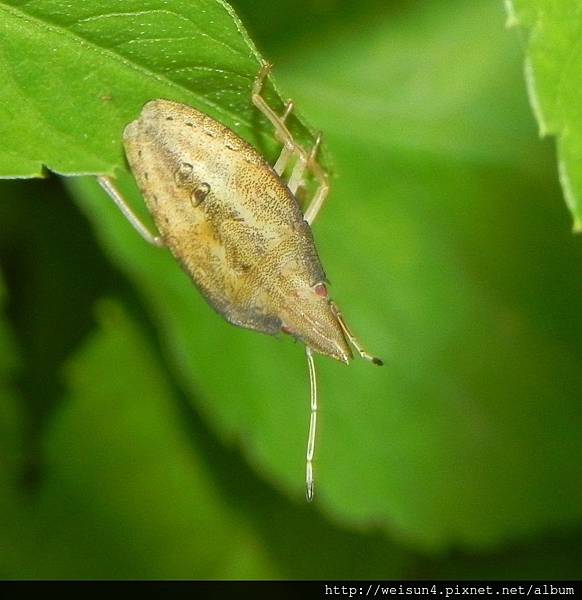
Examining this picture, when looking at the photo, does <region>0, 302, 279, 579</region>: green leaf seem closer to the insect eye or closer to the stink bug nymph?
the stink bug nymph

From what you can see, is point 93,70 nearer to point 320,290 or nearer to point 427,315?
point 320,290

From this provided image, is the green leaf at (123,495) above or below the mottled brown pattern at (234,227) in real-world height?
below

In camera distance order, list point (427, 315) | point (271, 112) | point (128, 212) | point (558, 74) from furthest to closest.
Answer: point (427, 315)
point (128, 212)
point (271, 112)
point (558, 74)

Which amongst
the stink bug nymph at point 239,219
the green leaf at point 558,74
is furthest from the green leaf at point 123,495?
the green leaf at point 558,74

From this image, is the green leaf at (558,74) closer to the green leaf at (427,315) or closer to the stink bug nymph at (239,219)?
the stink bug nymph at (239,219)

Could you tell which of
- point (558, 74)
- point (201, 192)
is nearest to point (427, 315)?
point (201, 192)

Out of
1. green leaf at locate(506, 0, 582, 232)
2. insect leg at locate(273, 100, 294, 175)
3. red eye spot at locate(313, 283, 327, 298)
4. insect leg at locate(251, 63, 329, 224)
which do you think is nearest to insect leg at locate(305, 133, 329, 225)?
insect leg at locate(251, 63, 329, 224)

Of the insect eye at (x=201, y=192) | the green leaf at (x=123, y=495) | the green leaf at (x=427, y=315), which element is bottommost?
the green leaf at (x=123, y=495)
